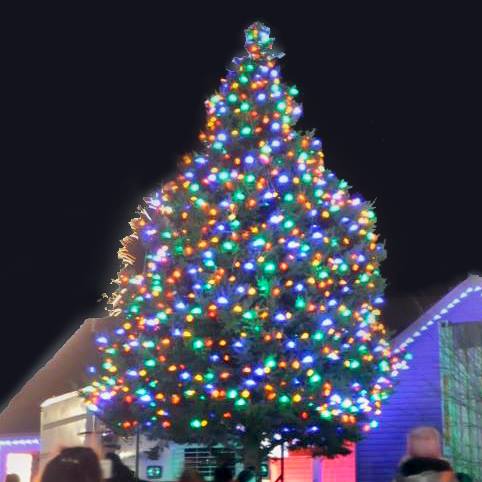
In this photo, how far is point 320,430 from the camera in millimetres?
18250

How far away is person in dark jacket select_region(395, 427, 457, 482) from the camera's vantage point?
6.27 metres

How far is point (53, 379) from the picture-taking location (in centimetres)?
3023

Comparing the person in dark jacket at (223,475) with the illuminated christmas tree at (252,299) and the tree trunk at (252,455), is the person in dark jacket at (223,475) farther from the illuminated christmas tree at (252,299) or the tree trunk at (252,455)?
the tree trunk at (252,455)

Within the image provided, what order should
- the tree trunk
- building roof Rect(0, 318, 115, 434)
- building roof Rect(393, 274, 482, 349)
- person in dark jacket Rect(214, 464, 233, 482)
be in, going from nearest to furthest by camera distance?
person in dark jacket Rect(214, 464, 233, 482)
the tree trunk
building roof Rect(393, 274, 482, 349)
building roof Rect(0, 318, 115, 434)

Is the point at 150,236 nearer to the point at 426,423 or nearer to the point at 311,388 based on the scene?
the point at 311,388

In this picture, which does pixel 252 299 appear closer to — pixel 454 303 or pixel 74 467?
pixel 454 303

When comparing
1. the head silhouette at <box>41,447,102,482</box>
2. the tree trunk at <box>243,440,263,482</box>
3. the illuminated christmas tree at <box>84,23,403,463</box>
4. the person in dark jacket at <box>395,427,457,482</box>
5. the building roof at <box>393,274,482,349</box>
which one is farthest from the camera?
the building roof at <box>393,274,482,349</box>

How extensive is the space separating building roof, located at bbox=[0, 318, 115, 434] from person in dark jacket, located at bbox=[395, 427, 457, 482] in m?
22.4

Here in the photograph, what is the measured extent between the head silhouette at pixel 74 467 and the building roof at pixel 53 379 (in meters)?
23.2

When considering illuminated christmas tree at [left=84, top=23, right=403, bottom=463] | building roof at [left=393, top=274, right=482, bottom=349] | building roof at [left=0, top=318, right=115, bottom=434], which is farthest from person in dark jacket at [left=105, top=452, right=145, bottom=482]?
building roof at [left=0, top=318, right=115, bottom=434]

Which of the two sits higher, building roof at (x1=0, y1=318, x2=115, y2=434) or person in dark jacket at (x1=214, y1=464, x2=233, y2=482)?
building roof at (x1=0, y1=318, x2=115, y2=434)

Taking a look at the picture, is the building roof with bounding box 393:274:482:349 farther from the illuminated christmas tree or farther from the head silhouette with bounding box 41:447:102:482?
the head silhouette with bounding box 41:447:102:482

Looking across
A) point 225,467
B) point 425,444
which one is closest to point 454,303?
point 225,467

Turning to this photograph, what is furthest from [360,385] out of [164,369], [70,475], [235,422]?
[70,475]
